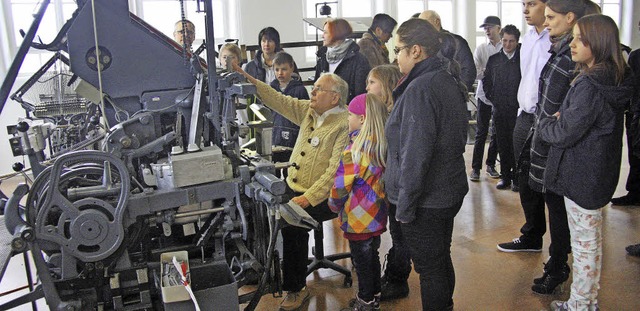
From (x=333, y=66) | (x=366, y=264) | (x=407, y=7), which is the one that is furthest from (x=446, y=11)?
(x=366, y=264)

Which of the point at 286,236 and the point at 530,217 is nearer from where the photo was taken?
the point at 286,236

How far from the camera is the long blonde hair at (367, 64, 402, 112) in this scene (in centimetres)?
268

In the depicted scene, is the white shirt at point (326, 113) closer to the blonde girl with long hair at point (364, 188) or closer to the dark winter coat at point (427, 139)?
the blonde girl with long hair at point (364, 188)

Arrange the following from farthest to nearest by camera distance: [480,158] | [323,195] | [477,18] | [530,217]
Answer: [477,18] < [480,158] < [530,217] < [323,195]

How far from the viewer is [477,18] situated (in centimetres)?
980

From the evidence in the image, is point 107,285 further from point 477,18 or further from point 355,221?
point 477,18

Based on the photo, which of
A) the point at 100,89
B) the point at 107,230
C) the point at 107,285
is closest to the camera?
the point at 107,230

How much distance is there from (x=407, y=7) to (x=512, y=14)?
2509mm

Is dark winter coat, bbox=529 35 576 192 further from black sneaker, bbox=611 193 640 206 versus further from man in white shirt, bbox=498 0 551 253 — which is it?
black sneaker, bbox=611 193 640 206

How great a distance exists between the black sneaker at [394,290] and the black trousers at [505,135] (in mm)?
2062

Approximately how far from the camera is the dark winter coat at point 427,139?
2092 mm

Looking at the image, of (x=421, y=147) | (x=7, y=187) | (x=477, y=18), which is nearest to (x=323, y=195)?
(x=421, y=147)

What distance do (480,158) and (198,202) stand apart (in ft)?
→ 12.8

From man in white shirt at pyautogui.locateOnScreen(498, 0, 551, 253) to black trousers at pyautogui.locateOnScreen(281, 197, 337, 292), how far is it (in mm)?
1232
